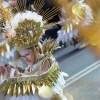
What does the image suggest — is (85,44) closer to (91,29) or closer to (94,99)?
(91,29)

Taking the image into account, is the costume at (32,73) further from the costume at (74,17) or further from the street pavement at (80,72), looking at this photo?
the costume at (74,17)

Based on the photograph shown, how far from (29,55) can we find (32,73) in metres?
0.18

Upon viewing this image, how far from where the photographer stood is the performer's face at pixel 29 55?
308 centimetres

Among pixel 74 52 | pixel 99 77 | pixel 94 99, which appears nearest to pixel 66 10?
pixel 74 52

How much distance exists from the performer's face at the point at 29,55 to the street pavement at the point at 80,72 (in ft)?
4.90

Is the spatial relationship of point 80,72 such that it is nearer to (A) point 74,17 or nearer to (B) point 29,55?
(A) point 74,17

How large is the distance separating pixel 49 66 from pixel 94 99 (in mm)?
1476

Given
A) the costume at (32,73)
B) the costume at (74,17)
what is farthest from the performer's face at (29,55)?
the costume at (74,17)

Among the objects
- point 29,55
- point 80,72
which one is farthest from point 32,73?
point 80,72

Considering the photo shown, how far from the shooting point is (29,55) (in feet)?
10.1

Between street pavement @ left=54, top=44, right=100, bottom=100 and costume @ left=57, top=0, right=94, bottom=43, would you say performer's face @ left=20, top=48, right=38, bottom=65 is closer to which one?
street pavement @ left=54, top=44, right=100, bottom=100

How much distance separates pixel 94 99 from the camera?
431 centimetres

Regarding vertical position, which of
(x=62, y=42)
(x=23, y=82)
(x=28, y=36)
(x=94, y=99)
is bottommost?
(x=94, y=99)

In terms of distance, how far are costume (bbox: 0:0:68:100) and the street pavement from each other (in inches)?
57.1
